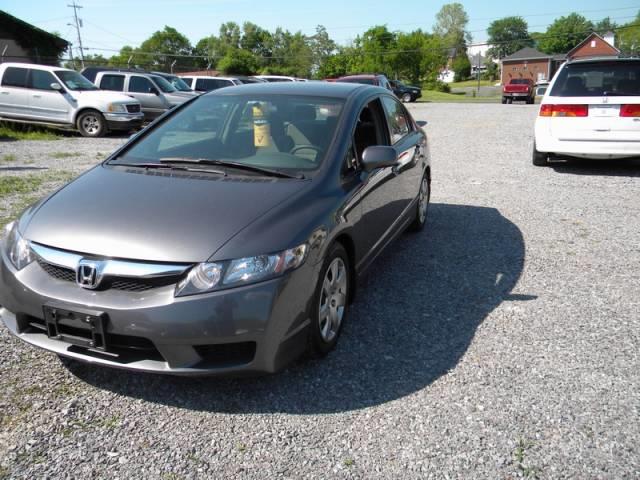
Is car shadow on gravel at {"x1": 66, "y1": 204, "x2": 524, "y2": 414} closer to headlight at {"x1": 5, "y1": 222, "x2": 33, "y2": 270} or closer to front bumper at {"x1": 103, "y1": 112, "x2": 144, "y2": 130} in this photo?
headlight at {"x1": 5, "y1": 222, "x2": 33, "y2": 270}

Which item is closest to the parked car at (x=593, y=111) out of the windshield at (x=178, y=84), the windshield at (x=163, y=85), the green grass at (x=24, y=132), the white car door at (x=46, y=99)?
the white car door at (x=46, y=99)

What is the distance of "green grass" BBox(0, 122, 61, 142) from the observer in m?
14.4

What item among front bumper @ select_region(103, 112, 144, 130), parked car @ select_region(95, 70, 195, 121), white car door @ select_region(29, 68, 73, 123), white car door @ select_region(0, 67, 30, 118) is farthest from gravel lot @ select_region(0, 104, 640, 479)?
parked car @ select_region(95, 70, 195, 121)

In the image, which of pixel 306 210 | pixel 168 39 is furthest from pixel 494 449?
pixel 168 39

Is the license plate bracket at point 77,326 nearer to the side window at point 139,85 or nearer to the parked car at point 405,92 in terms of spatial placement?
the side window at point 139,85

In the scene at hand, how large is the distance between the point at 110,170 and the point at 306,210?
1.47 m

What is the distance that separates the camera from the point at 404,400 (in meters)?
3.07

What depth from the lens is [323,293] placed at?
3.34 meters

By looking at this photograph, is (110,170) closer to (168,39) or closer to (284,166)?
(284,166)

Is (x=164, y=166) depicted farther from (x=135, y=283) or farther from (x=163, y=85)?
(x=163, y=85)

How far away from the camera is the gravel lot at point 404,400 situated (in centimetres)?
258

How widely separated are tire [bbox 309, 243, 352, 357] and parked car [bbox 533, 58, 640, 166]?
663 cm

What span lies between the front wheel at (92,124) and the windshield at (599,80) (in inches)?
433

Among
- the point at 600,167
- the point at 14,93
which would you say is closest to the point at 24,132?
the point at 14,93
